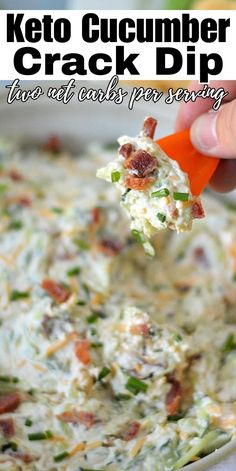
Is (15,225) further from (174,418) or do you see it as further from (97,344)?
(174,418)

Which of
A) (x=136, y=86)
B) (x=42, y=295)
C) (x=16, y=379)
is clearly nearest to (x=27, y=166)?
(x=136, y=86)

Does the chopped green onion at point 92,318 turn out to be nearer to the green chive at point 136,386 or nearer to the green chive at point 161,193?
the green chive at point 136,386

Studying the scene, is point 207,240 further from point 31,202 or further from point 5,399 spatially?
point 5,399

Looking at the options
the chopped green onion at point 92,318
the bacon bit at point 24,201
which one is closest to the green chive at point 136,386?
the chopped green onion at point 92,318

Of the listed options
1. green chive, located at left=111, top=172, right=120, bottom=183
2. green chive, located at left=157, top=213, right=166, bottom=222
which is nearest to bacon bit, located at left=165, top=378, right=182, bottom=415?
green chive, located at left=157, top=213, right=166, bottom=222

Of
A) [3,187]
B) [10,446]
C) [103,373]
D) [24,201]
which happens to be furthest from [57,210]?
[10,446]

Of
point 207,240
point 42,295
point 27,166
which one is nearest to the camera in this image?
point 42,295

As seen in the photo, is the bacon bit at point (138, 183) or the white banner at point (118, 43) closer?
the bacon bit at point (138, 183)
